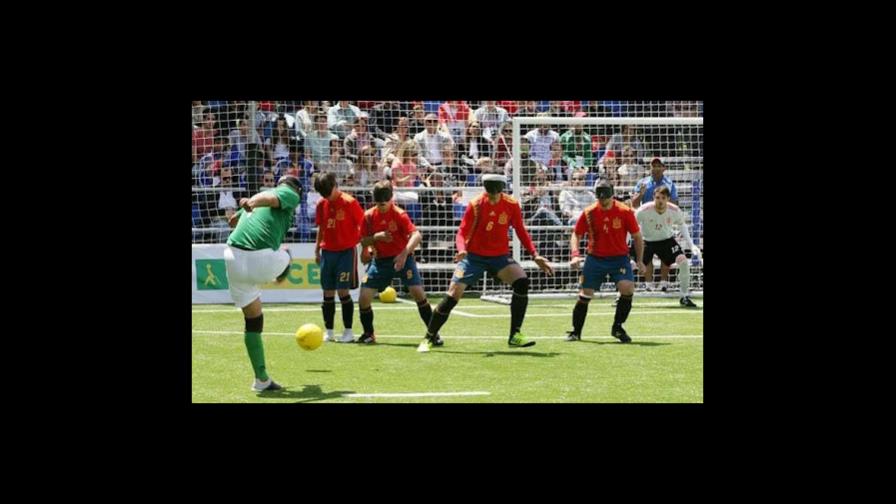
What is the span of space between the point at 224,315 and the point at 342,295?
3.15 m

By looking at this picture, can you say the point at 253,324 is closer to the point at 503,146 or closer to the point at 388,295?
Answer: the point at 388,295

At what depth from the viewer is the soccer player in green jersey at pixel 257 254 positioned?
875 cm

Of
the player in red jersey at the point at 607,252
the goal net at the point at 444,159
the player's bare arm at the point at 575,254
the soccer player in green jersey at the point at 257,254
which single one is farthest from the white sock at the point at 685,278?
the soccer player in green jersey at the point at 257,254

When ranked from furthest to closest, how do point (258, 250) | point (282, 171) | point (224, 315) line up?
1. point (282, 171)
2. point (224, 315)
3. point (258, 250)

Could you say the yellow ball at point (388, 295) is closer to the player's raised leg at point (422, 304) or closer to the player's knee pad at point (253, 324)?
the player's raised leg at point (422, 304)

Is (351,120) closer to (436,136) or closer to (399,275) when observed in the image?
(436,136)

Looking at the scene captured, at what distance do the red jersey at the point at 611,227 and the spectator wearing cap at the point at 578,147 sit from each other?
705 centimetres

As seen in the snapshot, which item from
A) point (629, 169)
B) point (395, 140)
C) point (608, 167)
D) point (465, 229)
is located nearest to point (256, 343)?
point (465, 229)

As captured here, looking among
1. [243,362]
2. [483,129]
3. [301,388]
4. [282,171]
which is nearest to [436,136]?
[483,129]

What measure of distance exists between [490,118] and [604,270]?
741 centimetres

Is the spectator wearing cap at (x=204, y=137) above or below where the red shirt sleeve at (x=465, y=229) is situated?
above

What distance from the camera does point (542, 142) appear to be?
63.7 feet

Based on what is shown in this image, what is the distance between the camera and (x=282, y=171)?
60.5ft

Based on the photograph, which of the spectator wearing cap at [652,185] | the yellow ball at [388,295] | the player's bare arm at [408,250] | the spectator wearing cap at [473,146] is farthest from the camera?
the spectator wearing cap at [473,146]
